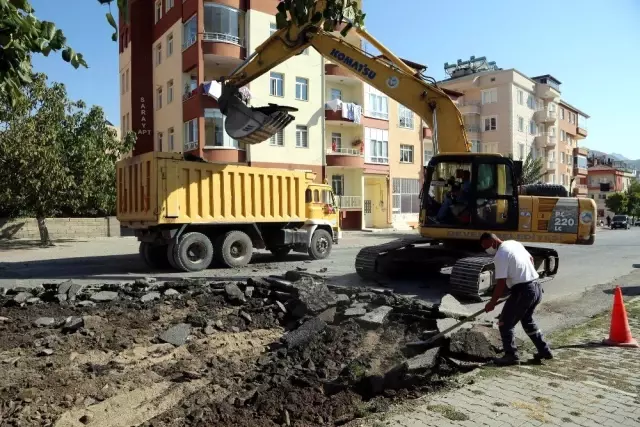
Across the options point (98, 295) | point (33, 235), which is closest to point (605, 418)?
point (98, 295)

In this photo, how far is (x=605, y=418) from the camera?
4133mm

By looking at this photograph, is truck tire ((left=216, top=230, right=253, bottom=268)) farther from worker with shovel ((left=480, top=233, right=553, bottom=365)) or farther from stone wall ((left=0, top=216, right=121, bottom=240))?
stone wall ((left=0, top=216, right=121, bottom=240))

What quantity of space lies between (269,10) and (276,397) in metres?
29.7

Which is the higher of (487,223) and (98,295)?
(487,223)

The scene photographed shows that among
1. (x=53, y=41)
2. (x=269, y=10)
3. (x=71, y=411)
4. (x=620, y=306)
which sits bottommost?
(x=71, y=411)

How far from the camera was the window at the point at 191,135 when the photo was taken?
29047mm

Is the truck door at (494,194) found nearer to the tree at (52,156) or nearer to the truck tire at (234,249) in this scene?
the truck tire at (234,249)

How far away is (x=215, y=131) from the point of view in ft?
95.3

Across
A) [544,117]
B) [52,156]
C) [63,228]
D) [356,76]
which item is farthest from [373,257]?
[544,117]

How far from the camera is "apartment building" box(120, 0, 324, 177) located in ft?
94.6

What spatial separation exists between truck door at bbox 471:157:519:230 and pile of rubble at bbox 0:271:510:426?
9.79 ft

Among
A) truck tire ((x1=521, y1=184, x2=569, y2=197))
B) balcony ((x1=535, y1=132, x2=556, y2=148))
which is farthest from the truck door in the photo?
balcony ((x1=535, y1=132, x2=556, y2=148))

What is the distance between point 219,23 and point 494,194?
23.4m

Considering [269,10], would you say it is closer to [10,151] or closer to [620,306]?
[10,151]
